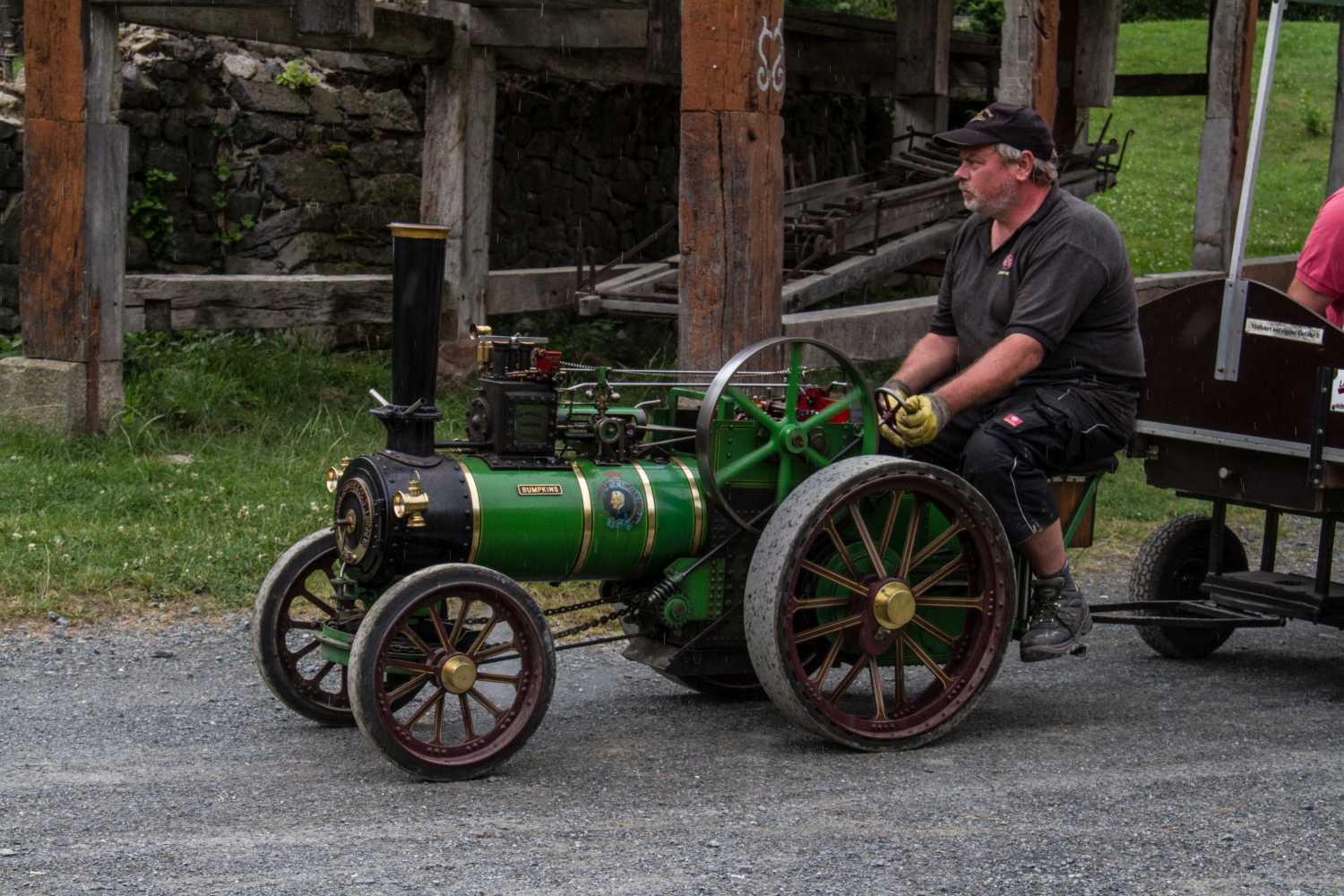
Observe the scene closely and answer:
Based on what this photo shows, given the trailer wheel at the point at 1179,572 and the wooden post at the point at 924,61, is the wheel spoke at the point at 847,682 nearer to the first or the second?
the trailer wheel at the point at 1179,572

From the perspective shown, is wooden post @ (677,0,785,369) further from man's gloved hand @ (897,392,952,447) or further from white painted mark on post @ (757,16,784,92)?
man's gloved hand @ (897,392,952,447)

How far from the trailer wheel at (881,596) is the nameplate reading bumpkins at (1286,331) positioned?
1.10 metres

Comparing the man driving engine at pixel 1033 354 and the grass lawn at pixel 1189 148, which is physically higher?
the grass lawn at pixel 1189 148

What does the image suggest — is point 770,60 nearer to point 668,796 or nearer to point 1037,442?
point 1037,442

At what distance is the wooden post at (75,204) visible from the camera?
28.6 ft

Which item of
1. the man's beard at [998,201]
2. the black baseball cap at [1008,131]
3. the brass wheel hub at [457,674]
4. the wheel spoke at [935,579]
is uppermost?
the black baseball cap at [1008,131]

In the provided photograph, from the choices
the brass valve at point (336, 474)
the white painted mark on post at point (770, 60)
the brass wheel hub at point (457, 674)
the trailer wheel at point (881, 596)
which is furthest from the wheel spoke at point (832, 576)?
the white painted mark on post at point (770, 60)

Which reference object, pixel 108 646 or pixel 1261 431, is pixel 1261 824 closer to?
pixel 1261 431

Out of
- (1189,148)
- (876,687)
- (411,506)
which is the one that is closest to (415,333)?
(411,506)

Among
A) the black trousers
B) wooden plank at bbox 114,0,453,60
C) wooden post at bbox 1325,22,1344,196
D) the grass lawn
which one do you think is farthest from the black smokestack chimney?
the grass lawn

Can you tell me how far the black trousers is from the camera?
5102mm

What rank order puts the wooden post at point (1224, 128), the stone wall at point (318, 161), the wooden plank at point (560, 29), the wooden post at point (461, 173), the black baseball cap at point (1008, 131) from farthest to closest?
1. the wooden post at point (1224, 128)
2. the stone wall at point (318, 161)
3. the wooden post at point (461, 173)
4. the wooden plank at point (560, 29)
5. the black baseball cap at point (1008, 131)

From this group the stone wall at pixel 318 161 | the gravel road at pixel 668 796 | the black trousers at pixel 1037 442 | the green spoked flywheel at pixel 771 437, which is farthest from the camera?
the stone wall at pixel 318 161

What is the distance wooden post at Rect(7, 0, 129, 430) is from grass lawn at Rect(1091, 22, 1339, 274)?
10.4 meters
